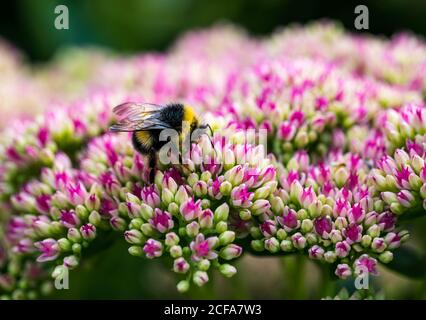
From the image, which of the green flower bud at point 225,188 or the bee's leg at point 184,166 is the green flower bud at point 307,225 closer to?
the green flower bud at point 225,188

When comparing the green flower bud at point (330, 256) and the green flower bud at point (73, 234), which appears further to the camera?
the green flower bud at point (73, 234)

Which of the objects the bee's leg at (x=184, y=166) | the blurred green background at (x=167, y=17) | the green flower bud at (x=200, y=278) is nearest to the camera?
the green flower bud at (x=200, y=278)

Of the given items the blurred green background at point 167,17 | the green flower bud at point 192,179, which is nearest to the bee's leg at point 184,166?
the green flower bud at point 192,179

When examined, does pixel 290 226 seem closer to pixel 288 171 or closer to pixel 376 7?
pixel 288 171

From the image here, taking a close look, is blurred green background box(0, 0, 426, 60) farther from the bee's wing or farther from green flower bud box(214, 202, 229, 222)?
green flower bud box(214, 202, 229, 222)

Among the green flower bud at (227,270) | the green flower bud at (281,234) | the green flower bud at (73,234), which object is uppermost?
the green flower bud at (281,234)
